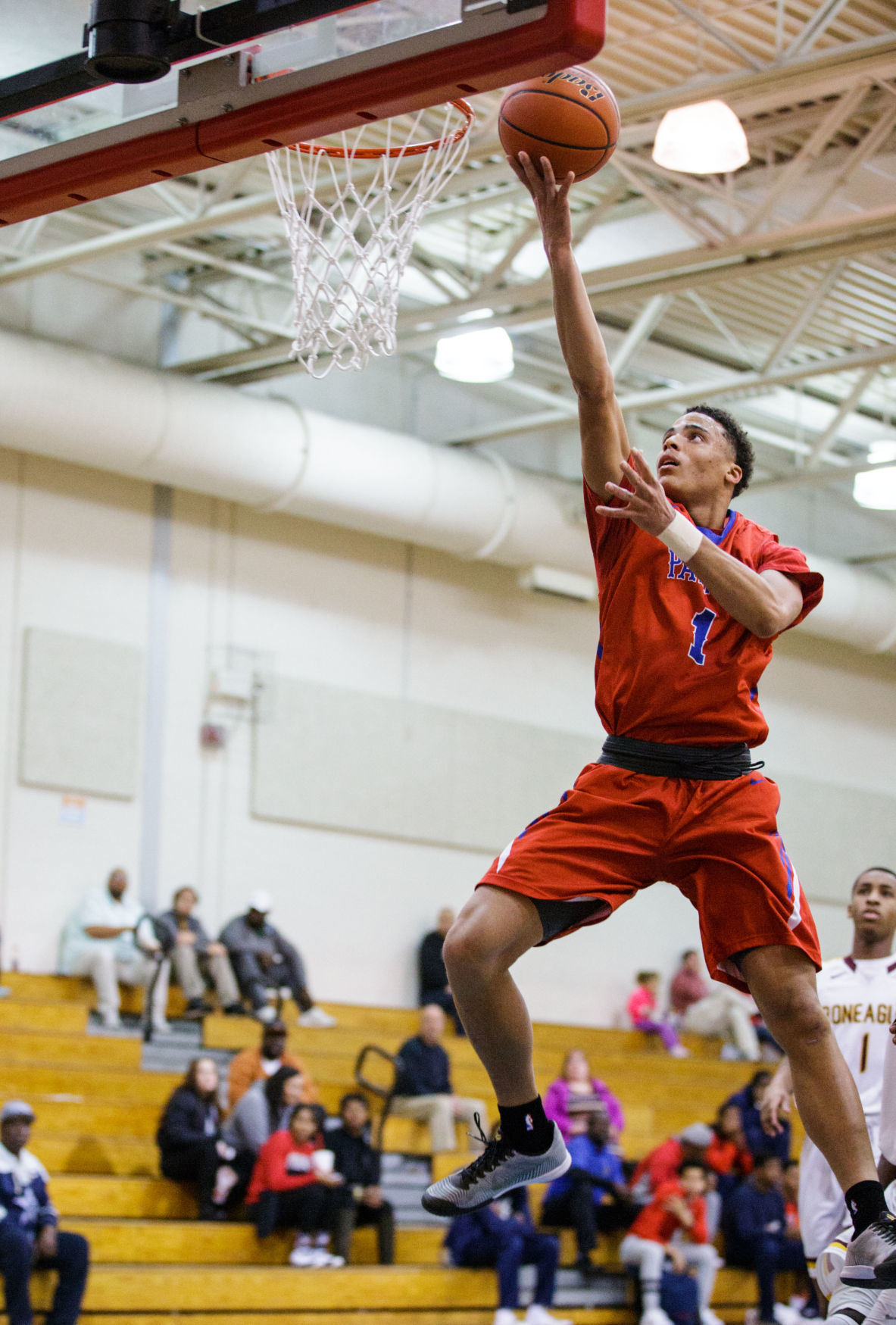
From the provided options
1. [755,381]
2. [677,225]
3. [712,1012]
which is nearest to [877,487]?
[755,381]

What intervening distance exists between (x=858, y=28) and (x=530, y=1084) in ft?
30.6

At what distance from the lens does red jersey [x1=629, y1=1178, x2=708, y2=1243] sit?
1273 centimetres

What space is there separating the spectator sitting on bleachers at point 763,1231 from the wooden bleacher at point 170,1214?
0.24 m

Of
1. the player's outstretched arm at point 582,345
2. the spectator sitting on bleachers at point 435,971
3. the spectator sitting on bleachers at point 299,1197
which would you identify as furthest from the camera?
the spectator sitting on bleachers at point 435,971

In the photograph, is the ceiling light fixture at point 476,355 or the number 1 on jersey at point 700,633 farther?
the ceiling light fixture at point 476,355

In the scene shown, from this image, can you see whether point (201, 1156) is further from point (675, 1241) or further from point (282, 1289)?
point (675, 1241)

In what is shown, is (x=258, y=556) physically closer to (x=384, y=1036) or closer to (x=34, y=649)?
(x=34, y=649)

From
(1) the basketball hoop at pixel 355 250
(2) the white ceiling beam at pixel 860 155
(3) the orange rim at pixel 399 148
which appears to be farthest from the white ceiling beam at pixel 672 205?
(3) the orange rim at pixel 399 148

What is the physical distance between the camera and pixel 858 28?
462 inches

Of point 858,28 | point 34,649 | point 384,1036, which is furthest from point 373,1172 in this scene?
point 858,28

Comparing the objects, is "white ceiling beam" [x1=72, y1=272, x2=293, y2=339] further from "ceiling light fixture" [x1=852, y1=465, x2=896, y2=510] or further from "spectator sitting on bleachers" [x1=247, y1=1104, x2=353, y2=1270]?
"spectator sitting on bleachers" [x1=247, y1=1104, x2=353, y2=1270]

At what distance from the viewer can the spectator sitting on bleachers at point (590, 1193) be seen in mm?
12789

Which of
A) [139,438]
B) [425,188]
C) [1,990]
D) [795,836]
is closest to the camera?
[425,188]

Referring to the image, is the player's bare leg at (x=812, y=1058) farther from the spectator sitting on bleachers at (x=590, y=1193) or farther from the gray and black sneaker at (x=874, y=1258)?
the spectator sitting on bleachers at (x=590, y=1193)
